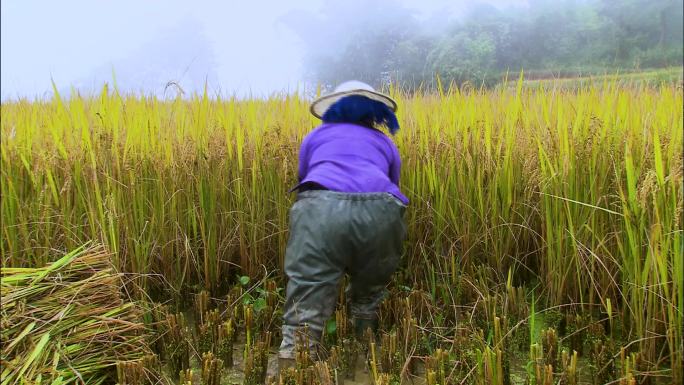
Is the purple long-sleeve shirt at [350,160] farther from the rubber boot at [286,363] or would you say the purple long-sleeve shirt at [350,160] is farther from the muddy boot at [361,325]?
the rubber boot at [286,363]

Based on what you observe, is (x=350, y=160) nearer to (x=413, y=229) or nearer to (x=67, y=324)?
(x=413, y=229)

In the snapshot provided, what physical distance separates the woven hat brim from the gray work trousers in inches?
19.2

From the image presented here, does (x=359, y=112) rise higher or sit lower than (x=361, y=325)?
higher

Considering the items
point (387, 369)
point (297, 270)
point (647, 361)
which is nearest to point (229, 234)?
point (297, 270)

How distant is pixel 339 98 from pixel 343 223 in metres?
0.66

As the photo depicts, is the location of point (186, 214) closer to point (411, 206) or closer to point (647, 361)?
point (411, 206)

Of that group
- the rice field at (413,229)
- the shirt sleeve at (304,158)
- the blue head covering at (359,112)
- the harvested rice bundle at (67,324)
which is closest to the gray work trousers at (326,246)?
the rice field at (413,229)

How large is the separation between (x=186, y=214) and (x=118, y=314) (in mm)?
712

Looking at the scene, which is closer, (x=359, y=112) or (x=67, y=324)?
(x=67, y=324)

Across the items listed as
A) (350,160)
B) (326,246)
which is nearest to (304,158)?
(350,160)

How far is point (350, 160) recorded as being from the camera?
2225 millimetres

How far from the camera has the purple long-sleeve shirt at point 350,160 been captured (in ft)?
7.04

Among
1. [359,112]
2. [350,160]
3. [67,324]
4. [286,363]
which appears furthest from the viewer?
[359,112]

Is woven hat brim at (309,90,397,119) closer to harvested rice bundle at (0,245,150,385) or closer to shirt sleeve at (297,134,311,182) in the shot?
shirt sleeve at (297,134,311,182)
